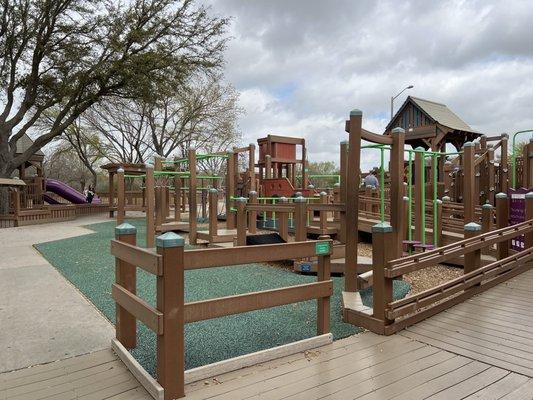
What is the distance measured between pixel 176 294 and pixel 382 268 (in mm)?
2050

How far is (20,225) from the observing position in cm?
1578

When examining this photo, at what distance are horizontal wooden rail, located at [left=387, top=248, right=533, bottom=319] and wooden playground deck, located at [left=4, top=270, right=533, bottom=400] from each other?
0.23 meters

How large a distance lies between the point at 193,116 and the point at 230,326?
27066mm

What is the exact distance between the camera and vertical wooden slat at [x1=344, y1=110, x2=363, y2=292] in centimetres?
484

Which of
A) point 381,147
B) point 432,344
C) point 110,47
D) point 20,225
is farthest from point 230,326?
point 110,47

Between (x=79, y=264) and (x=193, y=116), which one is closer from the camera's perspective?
(x=79, y=264)

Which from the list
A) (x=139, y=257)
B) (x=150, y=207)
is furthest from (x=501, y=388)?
(x=150, y=207)

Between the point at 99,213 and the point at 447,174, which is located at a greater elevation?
the point at 447,174

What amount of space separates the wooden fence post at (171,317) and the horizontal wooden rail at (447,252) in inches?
80.9

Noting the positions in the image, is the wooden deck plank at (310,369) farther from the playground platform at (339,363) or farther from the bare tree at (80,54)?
the bare tree at (80,54)

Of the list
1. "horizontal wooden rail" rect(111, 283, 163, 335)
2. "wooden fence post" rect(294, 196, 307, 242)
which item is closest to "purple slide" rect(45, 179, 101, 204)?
"wooden fence post" rect(294, 196, 307, 242)

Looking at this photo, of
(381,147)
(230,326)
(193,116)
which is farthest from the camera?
(193,116)

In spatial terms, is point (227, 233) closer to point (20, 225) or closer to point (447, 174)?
point (447, 174)

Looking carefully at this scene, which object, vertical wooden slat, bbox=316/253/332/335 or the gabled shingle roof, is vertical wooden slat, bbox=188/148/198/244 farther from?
the gabled shingle roof
